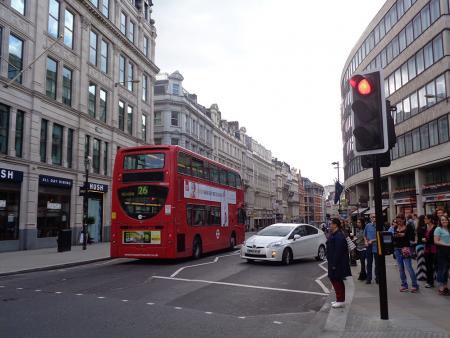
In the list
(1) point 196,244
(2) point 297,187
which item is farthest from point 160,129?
(2) point 297,187

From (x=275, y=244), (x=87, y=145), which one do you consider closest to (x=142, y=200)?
(x=275, y=244)

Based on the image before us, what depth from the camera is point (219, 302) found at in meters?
8.95

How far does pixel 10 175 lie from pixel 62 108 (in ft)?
22.4

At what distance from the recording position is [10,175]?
76.0ft

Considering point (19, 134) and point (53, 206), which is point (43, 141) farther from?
point (53, 206)

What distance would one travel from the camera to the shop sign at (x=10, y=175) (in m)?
22.6

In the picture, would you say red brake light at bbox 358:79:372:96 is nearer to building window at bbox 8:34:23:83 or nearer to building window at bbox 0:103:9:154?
building window at bbox 0:103:9:154

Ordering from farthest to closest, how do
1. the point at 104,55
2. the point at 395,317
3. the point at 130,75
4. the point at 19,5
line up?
the point at 130,75 < the point at 104,55 < the point at 19,5 < the point at 395,317

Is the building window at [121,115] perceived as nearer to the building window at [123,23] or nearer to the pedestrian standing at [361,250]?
the building window at [123,23]

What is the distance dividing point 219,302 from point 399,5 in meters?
36.1

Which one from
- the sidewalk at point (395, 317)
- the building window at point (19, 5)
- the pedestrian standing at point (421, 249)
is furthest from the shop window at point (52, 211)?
the pedestrian standing at point (421, 249)

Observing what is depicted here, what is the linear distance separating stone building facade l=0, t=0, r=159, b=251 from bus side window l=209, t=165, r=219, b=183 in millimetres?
9612

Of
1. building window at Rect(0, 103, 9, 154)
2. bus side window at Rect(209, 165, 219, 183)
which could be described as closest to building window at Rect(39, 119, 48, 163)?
building window at Rect(0, 103, 9, 154)

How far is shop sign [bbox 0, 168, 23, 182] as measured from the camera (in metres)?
22.6
